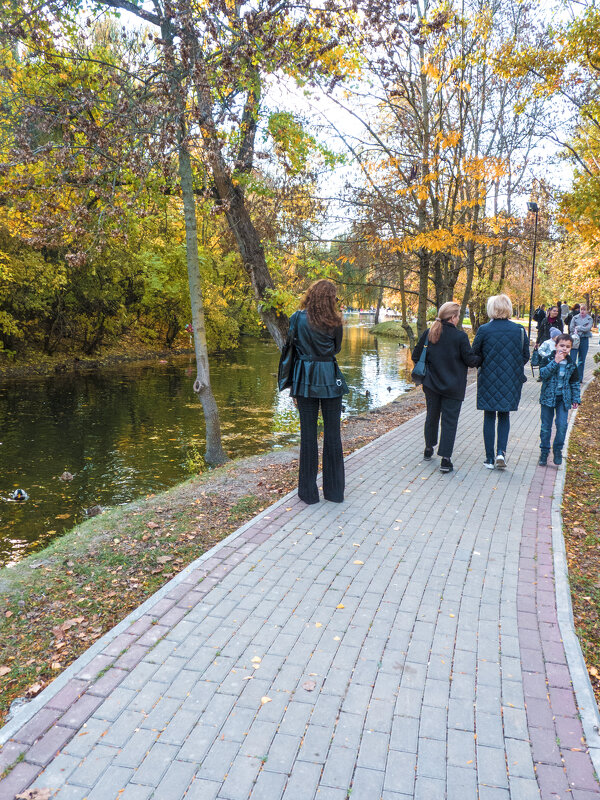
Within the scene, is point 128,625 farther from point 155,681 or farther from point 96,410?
point 96,410

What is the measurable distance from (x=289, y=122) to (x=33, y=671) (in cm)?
895

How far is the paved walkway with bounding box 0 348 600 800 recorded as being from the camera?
262 cm

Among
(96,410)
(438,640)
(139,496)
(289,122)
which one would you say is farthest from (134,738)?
(96,410)

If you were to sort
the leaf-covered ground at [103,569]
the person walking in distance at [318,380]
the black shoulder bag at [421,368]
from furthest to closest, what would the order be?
the black shoulder bag at [421,368] < the person walking in distance at [318,380] < the leaf-covered ground at [103,569]

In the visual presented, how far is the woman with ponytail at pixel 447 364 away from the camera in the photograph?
7039 mm

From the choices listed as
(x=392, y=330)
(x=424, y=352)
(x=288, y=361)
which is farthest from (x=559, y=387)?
(x=392, y=330)

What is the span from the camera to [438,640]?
3.64 meters

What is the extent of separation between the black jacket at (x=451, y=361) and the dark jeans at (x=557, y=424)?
1.27m

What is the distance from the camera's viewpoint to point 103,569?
4.93 meters

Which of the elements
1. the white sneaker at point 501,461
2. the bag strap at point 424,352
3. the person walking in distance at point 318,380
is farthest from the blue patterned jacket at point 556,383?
the person walking in distance at point 318,380

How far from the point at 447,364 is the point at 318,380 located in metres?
2.12

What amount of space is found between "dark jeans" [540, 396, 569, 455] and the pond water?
19.4 feet

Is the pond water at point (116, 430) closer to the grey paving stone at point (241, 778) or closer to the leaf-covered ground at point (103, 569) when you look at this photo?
the leaf-covered ground at point (103, 569)

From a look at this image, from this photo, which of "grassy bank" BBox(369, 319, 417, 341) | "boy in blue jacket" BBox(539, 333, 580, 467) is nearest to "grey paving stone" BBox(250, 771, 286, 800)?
"boy in blue jacket" BBox(539, 333, 580, 467)
